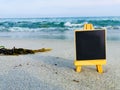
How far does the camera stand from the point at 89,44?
6.12 m

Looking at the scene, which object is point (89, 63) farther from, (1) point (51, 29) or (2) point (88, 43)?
(1) point (51, 29)

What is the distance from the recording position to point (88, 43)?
6.12 metres

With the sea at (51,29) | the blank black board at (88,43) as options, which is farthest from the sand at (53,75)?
the sea at (51,29)

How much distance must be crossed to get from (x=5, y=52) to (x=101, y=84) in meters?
3.78

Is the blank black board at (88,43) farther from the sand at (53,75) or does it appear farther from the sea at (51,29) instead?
the sea at (51,29)

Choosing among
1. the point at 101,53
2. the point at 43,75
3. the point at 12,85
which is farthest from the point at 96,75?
the point at 12,85

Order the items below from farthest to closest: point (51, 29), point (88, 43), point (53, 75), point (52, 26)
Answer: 1. point (52, 26)
2. point (51, 29)
3. point (88, 43)
4. point (53, 75)

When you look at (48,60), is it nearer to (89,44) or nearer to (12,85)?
(89,44)

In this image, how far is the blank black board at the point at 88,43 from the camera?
20.0ft

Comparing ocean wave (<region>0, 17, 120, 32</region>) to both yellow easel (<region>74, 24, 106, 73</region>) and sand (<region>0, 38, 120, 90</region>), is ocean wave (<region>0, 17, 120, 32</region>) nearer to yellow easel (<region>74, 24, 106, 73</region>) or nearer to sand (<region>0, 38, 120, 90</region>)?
sand (<region>0, 38, 120, 90</region>)

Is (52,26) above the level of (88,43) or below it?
below

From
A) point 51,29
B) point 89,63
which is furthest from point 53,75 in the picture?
point 51,29

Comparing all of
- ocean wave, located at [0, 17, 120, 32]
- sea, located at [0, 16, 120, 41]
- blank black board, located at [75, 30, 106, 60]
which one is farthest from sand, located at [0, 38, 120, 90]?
A: ocean wave, located at [0, 17, 120, 32]

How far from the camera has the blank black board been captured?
611cm
